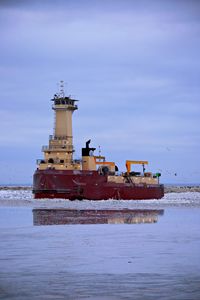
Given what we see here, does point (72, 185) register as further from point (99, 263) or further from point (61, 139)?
point (99, 263)

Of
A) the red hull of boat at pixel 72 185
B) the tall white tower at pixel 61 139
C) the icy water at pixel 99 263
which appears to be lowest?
the icy water at pixel 99 263

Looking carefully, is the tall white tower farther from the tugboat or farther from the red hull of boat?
the red hull of boat

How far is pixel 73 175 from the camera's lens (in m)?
62.6

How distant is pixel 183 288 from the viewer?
14.0m

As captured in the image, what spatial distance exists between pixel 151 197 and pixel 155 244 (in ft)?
174

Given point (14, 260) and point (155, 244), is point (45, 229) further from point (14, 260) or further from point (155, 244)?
point (14, 260)

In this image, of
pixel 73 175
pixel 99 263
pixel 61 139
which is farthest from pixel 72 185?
pixel 99 263

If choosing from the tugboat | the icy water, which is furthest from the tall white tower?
the icy water

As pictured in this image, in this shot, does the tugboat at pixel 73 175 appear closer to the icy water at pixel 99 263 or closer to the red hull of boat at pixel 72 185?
the red hull of boat at pixel 72 185

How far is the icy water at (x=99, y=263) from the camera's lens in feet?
45.1

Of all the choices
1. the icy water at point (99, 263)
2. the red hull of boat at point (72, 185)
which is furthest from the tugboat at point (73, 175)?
the icy water at point (99, 263)

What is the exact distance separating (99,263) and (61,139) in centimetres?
5211

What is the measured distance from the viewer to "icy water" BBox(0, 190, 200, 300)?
1376 centimetres

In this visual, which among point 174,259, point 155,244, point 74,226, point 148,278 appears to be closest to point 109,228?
point 74,226
